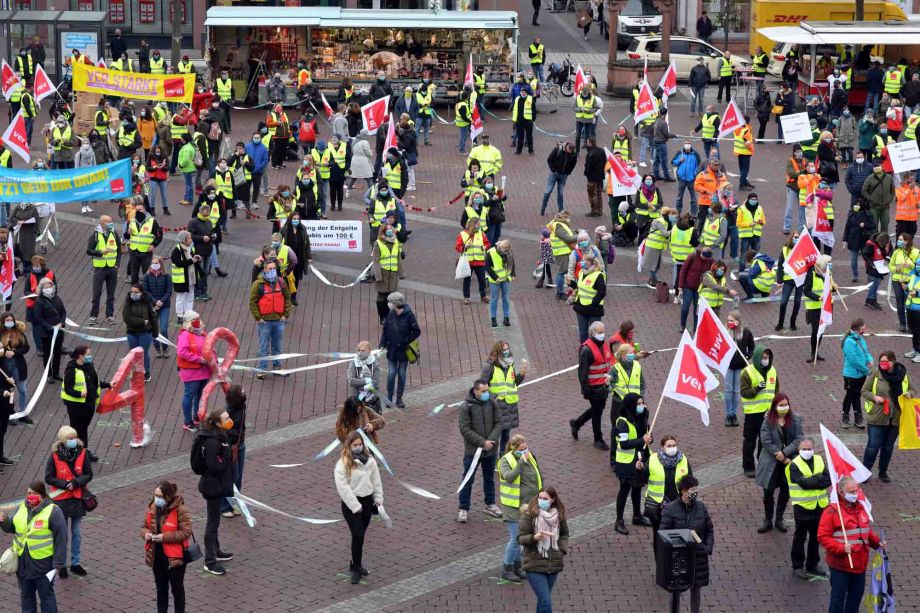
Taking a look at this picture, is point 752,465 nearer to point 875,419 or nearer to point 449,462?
point 875,419

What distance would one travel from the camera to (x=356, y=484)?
14.4 m

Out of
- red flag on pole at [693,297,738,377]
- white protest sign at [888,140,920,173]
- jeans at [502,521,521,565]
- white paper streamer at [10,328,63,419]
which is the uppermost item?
white protest sign at [888,140,920,173]

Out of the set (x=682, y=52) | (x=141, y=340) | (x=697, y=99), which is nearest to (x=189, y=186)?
(x=141, y=340)

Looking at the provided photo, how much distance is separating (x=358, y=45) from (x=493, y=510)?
86.5 ft

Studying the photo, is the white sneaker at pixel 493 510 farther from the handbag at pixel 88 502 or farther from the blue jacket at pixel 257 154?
the blue jacket at pixel 257 154

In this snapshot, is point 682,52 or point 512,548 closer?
point 512,548

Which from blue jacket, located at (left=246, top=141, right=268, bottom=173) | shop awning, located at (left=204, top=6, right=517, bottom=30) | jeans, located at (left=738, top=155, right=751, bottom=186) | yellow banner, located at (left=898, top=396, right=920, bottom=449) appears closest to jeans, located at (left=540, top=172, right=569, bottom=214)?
jeans, located at (left=738, top=155, right=751, bottom=186)

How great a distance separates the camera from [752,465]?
56.0 ft

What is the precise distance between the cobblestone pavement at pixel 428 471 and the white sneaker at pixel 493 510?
16cm

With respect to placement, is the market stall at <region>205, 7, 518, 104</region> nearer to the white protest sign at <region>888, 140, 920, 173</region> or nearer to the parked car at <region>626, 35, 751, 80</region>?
the parked car at <region>626, 35, 751, 80</region>

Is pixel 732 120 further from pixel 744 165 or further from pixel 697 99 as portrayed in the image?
pixel 697 99

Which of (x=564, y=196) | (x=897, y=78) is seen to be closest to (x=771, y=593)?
(x=564, y=196)

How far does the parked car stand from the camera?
42.6m

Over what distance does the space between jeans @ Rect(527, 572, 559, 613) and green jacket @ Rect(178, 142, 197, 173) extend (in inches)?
666
